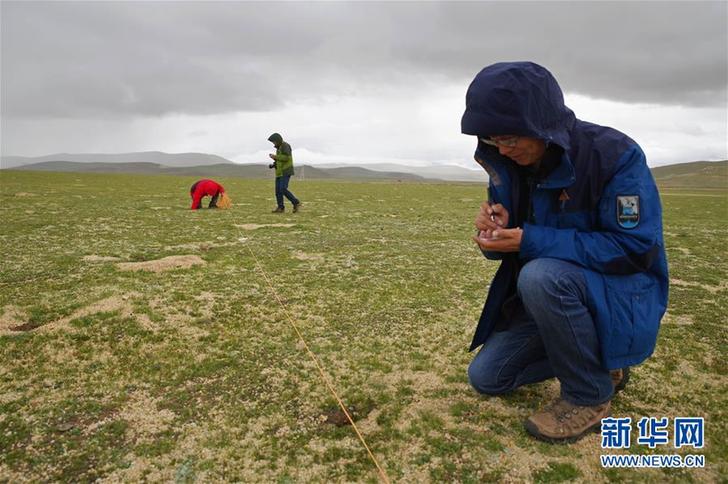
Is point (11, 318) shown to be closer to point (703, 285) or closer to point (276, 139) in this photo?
point (703, 285)

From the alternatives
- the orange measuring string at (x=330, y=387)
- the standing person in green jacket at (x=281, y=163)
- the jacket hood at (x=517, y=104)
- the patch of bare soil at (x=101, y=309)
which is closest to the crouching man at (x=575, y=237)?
the jacket hood at (x=517, y=104)

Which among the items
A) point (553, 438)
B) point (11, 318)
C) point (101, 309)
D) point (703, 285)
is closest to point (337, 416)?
point (553, 438)

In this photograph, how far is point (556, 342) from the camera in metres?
2.61

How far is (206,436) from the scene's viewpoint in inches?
102

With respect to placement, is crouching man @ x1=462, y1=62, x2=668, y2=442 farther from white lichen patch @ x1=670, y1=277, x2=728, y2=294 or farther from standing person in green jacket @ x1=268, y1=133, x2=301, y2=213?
standing person in green jacket @ x1=268, y1=133, x2=301, y2=213

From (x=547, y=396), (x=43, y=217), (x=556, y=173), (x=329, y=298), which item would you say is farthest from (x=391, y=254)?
(x=43, y=217)

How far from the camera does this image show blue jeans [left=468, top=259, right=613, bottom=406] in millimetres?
2492

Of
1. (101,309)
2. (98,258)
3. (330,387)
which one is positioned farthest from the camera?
(98,258)

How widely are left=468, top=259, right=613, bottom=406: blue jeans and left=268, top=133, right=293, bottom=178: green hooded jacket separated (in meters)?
11.2

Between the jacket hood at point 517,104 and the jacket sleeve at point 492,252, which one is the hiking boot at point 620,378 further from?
the jacket hood at point 517,104

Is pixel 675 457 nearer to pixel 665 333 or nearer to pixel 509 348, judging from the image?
pixel 509 348

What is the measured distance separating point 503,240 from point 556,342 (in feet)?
2.15

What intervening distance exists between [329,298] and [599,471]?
3.27 m

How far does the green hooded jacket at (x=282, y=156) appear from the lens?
1337 cm
